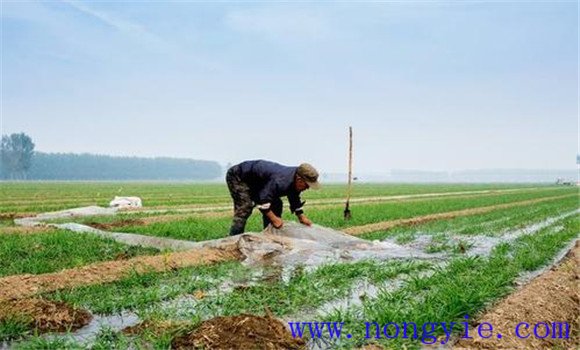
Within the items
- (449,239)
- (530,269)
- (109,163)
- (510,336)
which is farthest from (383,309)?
(109,163)

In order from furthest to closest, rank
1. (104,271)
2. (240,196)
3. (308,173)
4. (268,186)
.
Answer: (240,196) → (268,186) → (308,173) → (104,271)

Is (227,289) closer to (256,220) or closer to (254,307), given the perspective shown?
(254,307)

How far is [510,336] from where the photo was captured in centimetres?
420

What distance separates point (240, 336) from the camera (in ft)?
12.4

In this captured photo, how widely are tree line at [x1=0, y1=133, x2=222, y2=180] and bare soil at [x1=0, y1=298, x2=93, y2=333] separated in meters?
119

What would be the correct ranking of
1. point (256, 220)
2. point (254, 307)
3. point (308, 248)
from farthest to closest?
point (256, 220) → point (308, 248) → point (254, 307)

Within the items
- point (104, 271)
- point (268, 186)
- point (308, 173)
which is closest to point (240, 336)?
point (104, 271)

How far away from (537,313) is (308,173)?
3594mm

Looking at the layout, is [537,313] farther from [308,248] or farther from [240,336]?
[308,248]

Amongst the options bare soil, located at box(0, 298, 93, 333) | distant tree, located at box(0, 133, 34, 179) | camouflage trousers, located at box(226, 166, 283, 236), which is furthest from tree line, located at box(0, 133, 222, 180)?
bare soil, located at box(0, 298, 93, 333)

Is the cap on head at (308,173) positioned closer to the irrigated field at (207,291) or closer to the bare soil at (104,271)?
the irrigated field at (207,291)

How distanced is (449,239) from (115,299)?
7.70 meters

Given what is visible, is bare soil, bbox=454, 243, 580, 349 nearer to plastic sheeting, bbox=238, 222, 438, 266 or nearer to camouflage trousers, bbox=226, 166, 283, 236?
plastic sheeting, bbox=238, 222, 438, 266

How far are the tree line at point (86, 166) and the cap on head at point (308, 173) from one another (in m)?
117
